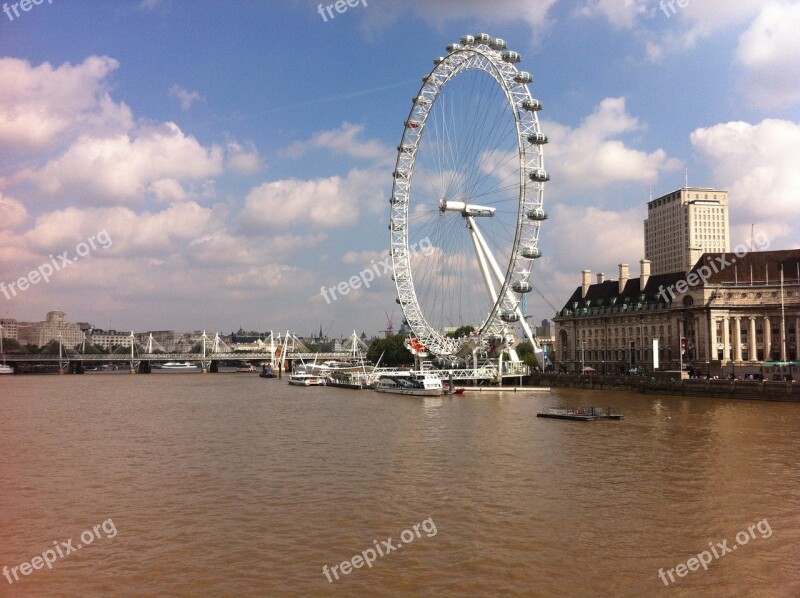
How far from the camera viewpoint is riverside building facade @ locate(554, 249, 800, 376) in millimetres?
64500

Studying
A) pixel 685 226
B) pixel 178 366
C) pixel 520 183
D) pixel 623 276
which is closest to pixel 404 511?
pixel 520 183

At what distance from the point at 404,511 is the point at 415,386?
43.2m

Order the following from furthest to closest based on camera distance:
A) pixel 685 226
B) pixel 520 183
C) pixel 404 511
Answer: pixel 685 226 → pixel 520 183 → pixel 404 511

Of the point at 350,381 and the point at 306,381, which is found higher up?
the point at 350,381

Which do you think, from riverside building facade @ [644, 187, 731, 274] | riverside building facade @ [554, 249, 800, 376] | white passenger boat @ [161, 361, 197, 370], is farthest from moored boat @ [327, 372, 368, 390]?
white passenger boat @ [161, 361, 197, 370]

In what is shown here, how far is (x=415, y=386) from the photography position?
60562mm

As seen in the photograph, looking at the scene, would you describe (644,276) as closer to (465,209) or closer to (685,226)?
(465,209)

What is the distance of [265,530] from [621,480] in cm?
1046

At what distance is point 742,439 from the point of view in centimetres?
2862

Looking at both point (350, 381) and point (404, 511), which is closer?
point (404, 511)

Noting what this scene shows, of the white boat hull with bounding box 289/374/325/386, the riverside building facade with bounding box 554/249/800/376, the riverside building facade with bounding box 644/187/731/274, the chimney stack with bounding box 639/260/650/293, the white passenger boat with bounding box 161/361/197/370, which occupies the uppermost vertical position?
the riverside building facade with bounding box 644/187/731/274

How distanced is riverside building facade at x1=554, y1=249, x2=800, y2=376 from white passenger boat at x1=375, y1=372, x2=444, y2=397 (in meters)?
19.4

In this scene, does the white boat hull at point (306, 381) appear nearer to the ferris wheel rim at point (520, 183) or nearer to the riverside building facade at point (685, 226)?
the ferris wheel rim at point (520, 183)

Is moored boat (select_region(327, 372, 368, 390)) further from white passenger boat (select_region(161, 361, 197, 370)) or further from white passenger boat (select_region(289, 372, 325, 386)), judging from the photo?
white passenger boat (select_region(161, 361, 197, 370))
